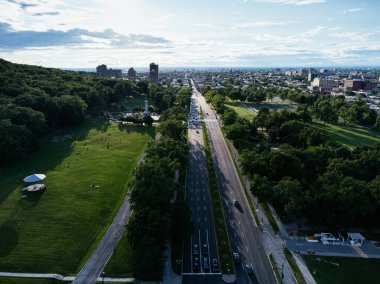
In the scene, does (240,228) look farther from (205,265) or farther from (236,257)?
(205,265)

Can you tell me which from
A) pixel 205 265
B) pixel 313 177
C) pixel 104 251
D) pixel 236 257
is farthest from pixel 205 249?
pixel 313 177

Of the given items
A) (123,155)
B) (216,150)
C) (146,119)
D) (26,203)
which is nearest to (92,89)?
(146,119)

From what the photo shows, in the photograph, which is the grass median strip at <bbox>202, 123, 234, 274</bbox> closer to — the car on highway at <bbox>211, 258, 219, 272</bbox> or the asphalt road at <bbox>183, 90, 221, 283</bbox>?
the car on highway at <bbox>211, 258, 219, 272</bbox>

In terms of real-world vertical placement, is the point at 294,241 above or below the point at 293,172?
below

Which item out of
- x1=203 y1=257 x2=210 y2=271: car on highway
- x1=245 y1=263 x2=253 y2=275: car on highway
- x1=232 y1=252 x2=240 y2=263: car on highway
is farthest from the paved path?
x1=245 y1=263 x2=253 y2=275: car on highway

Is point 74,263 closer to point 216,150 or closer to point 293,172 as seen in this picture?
point 293,172

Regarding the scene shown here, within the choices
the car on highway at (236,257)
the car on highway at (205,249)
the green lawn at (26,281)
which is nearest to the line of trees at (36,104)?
the green lawn at (26,281)
